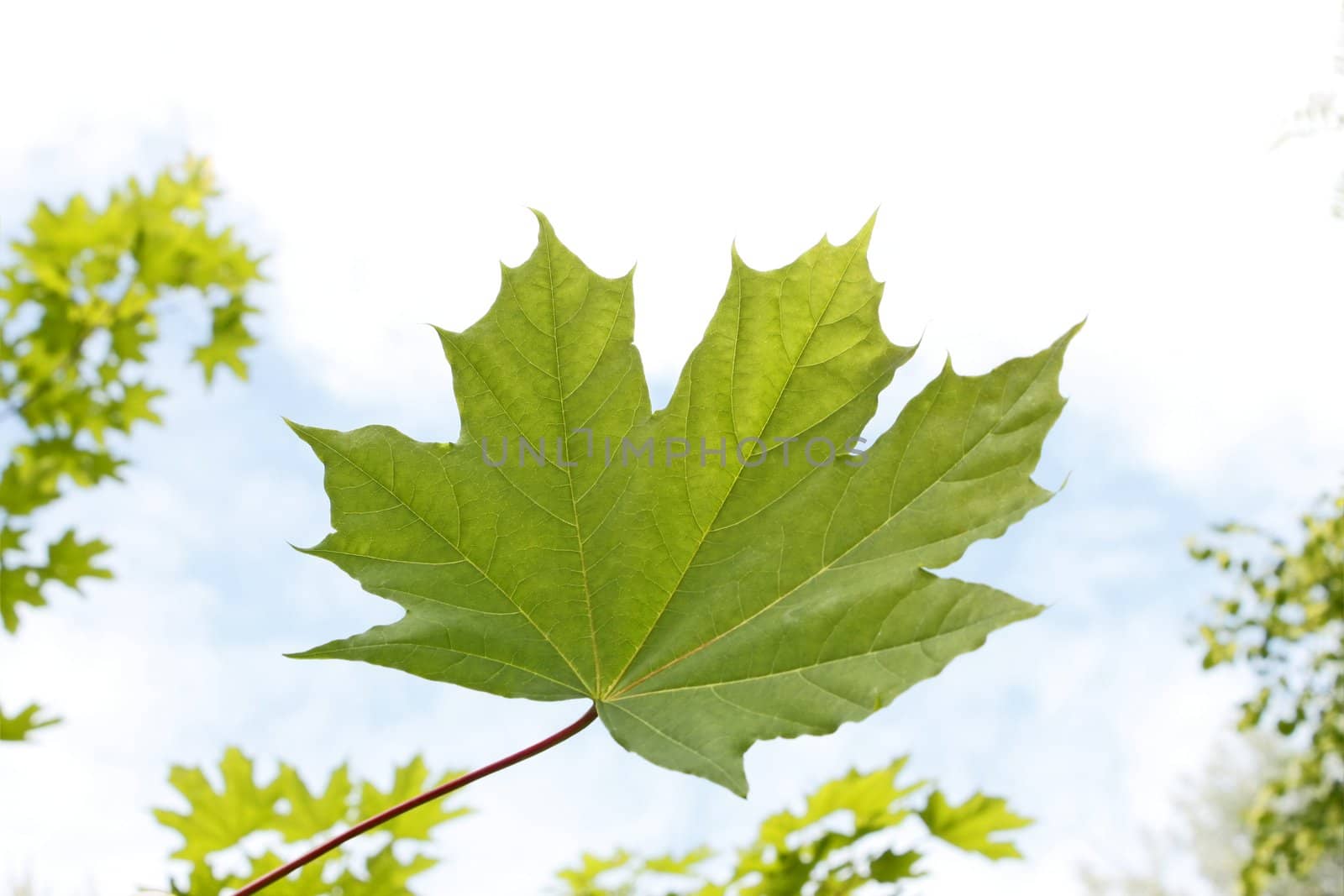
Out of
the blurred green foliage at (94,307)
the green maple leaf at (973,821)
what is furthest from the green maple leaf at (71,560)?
the green maple leaf at (973,821)

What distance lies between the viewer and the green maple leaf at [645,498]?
0.91 meters

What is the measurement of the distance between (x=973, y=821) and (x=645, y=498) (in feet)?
4.24

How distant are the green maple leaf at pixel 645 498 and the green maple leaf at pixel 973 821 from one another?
111 cm

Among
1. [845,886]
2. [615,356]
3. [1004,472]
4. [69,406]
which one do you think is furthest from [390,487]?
[69,406]

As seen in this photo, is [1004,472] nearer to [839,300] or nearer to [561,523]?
[839,300]

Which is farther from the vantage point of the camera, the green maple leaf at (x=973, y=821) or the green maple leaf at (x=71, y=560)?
the green maple leaf at (x=71, y=560)

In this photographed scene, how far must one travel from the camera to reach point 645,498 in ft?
3.17

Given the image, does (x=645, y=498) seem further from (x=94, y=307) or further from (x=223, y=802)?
(x=94, y=307)

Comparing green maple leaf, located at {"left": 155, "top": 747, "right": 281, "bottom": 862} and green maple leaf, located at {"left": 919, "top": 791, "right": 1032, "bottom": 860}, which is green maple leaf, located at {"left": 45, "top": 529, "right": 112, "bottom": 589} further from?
green maple leaf, located at {"left": 919, "top": 791, "right": 1032, "bottom": 860}

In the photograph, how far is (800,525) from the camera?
3.07ft
